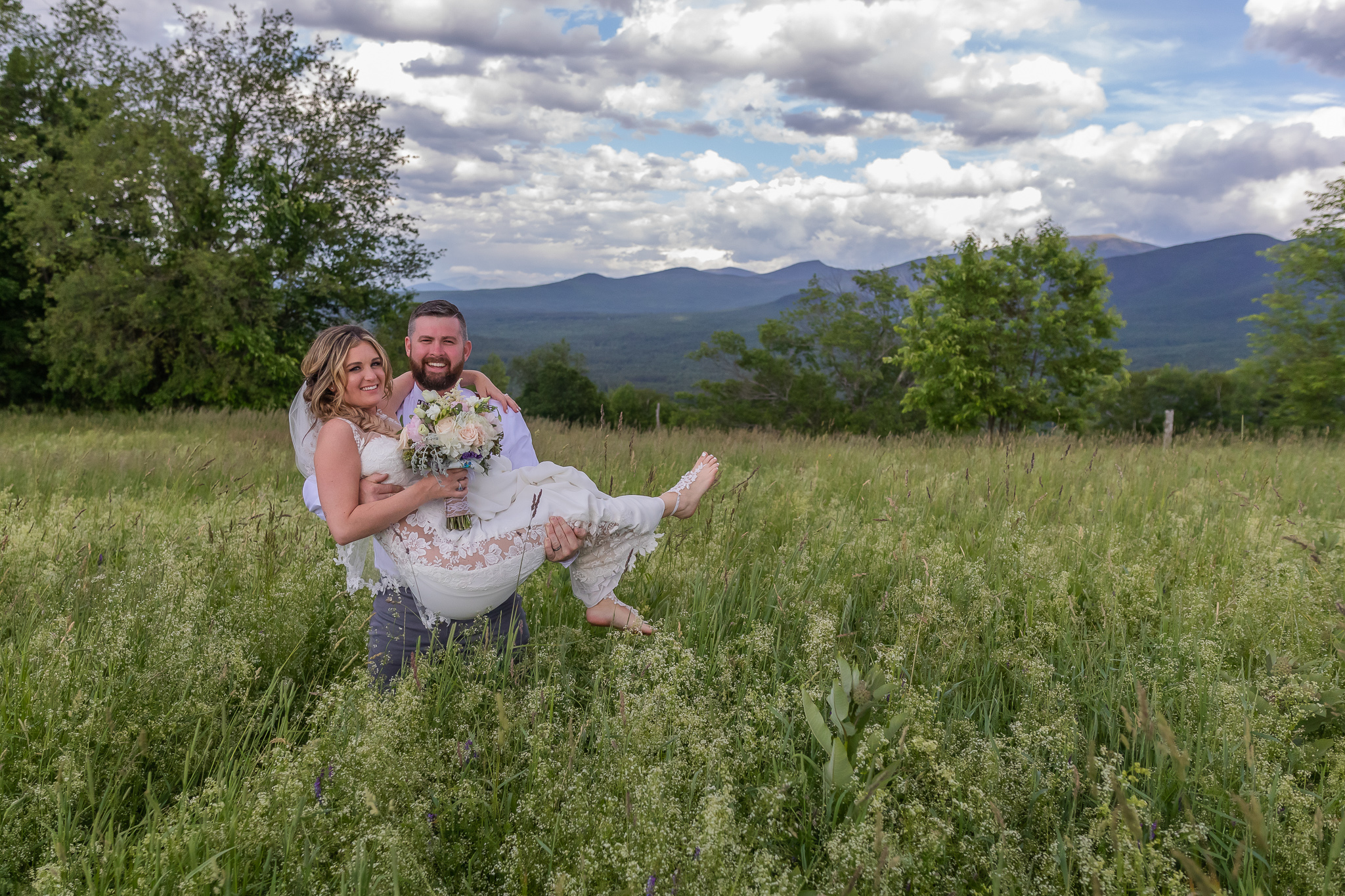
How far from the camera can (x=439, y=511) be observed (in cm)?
275

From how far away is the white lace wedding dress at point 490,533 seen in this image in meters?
2.68

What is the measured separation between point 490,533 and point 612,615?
763 millimetres

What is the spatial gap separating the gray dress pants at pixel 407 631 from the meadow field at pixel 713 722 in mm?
157

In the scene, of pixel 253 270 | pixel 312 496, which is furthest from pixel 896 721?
pixel 253 270

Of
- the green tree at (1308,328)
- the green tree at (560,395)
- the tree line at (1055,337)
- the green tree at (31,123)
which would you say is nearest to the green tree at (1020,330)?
the tree line at (1055,337)

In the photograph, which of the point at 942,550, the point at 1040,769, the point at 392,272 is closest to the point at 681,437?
the point at 942,550

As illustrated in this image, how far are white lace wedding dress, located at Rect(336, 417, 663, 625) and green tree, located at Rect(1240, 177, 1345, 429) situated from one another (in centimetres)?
2916

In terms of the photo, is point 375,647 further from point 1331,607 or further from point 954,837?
point 1331,607

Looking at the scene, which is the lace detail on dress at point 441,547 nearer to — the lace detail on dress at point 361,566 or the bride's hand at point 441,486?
the bride's hand at point 441,486

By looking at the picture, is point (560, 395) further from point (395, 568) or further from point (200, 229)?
point (395, 568)

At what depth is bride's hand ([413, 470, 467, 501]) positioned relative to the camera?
2.62m

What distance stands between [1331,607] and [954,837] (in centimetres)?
255

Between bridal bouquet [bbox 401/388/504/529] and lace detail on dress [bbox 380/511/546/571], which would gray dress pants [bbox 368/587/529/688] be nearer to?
lace detail on dress [bbox 380/511/546/571]

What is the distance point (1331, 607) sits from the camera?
10.2 ft
